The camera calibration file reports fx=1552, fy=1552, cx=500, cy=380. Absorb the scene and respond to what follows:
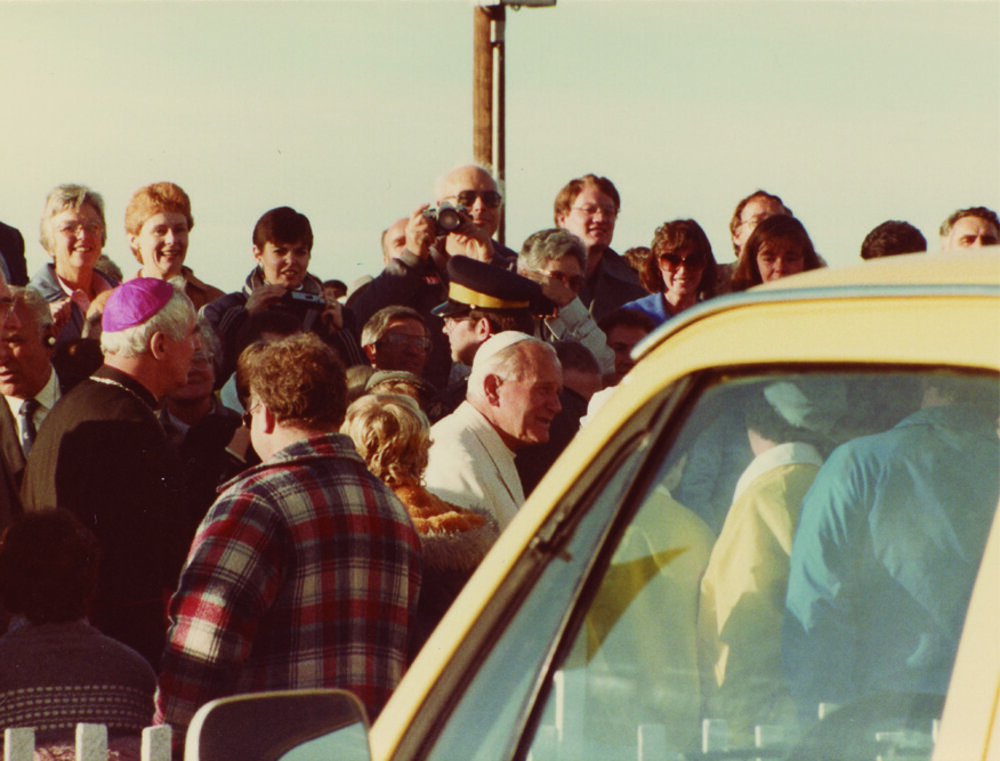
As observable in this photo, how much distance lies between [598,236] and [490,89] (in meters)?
4.62

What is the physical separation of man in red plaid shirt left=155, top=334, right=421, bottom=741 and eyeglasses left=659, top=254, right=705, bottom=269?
117 inches

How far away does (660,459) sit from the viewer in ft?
5.26

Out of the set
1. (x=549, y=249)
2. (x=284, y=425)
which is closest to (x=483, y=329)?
(x=549, y=249)

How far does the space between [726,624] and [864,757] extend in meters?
0.22

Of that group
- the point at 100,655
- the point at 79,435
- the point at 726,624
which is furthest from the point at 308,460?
the point at 726,624

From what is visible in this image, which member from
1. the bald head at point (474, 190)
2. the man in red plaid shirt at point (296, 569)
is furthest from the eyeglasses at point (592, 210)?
the man in red plaid shirt at point (296, 569)

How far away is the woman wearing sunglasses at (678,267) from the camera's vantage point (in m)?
6.59

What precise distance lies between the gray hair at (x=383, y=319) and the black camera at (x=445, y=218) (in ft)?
1.73

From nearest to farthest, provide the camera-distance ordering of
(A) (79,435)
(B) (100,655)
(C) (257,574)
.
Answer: (C) (257,574)
(B) (100,655)
(A) (79,435)

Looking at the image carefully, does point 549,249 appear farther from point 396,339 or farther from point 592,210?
point 592,210

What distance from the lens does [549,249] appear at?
6.59 metres

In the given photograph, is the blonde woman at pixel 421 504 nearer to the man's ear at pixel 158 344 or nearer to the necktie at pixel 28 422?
the man's ear at pixel 158 344

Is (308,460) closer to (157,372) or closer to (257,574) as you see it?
(257,574)

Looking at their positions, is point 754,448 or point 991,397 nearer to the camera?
point 991,397
